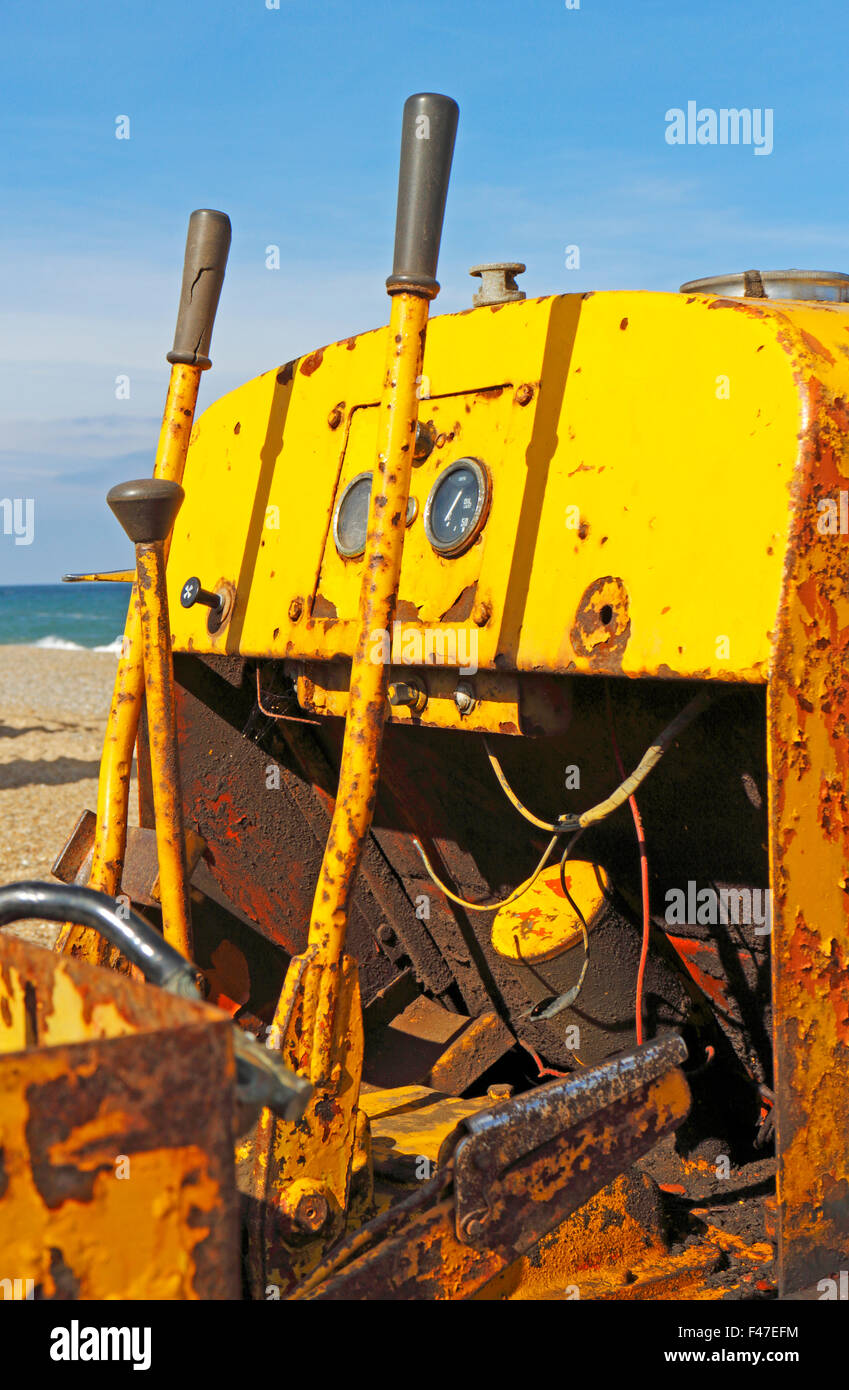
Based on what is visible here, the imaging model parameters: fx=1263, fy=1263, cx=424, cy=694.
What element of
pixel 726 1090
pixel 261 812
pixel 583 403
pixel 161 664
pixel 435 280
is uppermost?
pixel 435 280

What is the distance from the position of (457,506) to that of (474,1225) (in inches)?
50.4

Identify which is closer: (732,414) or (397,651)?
(732,414)

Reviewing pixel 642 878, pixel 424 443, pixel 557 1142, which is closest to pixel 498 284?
pixel 424 443

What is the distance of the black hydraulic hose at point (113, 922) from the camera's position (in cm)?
120

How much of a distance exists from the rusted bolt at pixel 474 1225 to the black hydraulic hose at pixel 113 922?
72 cm

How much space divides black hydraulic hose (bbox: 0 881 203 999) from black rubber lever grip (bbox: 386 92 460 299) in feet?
3.97

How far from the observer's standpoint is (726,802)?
97.2 inches

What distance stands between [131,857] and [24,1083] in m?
1.90

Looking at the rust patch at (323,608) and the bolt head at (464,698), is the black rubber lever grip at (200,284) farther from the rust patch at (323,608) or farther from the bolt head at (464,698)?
the bolt head at (464,698)

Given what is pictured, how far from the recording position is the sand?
848cm

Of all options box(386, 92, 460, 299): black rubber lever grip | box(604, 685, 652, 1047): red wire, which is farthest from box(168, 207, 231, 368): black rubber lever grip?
box(604, 685, 652, 1047): red wire

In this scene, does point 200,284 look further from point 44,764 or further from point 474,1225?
point 44,764

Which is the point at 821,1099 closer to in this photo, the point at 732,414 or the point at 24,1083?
the point at 732,414
